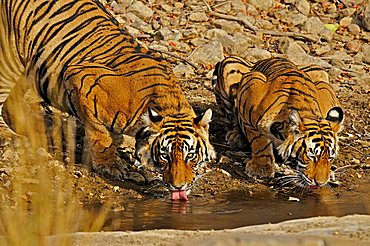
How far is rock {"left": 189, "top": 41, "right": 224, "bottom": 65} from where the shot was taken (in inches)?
489

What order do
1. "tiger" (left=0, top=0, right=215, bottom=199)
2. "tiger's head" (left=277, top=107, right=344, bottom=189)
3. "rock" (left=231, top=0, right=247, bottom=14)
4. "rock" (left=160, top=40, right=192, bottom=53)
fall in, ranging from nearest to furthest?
"tiger" (left=0, top=0, right=215, bottom=199), "tiger's head" (left=277, top=107, right=344, bottom=189), "rock" (left=160, top=40, right=192, bottom=53), "rock" (left=231, top=0, right=247, bottom=14)

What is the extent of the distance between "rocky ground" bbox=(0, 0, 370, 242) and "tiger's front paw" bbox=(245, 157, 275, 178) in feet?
0.32

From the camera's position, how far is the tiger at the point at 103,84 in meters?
8.24

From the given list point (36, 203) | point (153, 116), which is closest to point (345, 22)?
point (153, 116)

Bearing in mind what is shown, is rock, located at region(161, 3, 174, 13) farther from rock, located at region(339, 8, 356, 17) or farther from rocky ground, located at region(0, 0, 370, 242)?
rock, located at region(339, 8, 356, 17)

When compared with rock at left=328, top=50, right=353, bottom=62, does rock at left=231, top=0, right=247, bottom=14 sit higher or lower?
higher

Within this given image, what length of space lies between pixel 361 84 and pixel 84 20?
3.86 meters

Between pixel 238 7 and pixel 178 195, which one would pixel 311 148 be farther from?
pixel 238 7

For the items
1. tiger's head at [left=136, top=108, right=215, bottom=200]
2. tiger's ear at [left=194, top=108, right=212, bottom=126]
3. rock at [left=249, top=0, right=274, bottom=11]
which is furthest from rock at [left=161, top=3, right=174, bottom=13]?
tiger's ear at [left=194, top=108, right=212, bottom=126]

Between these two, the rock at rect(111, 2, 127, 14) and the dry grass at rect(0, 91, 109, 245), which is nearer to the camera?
the dry grass at rect(0, 91, 109, 245)

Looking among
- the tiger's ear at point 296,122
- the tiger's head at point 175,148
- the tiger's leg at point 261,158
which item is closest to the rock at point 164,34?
the tiger's leg at point 261,158

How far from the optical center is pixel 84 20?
9.85m

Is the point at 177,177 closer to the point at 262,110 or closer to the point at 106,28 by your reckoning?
the point at 262,110

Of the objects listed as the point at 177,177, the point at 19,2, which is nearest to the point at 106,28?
the point at 19,2
